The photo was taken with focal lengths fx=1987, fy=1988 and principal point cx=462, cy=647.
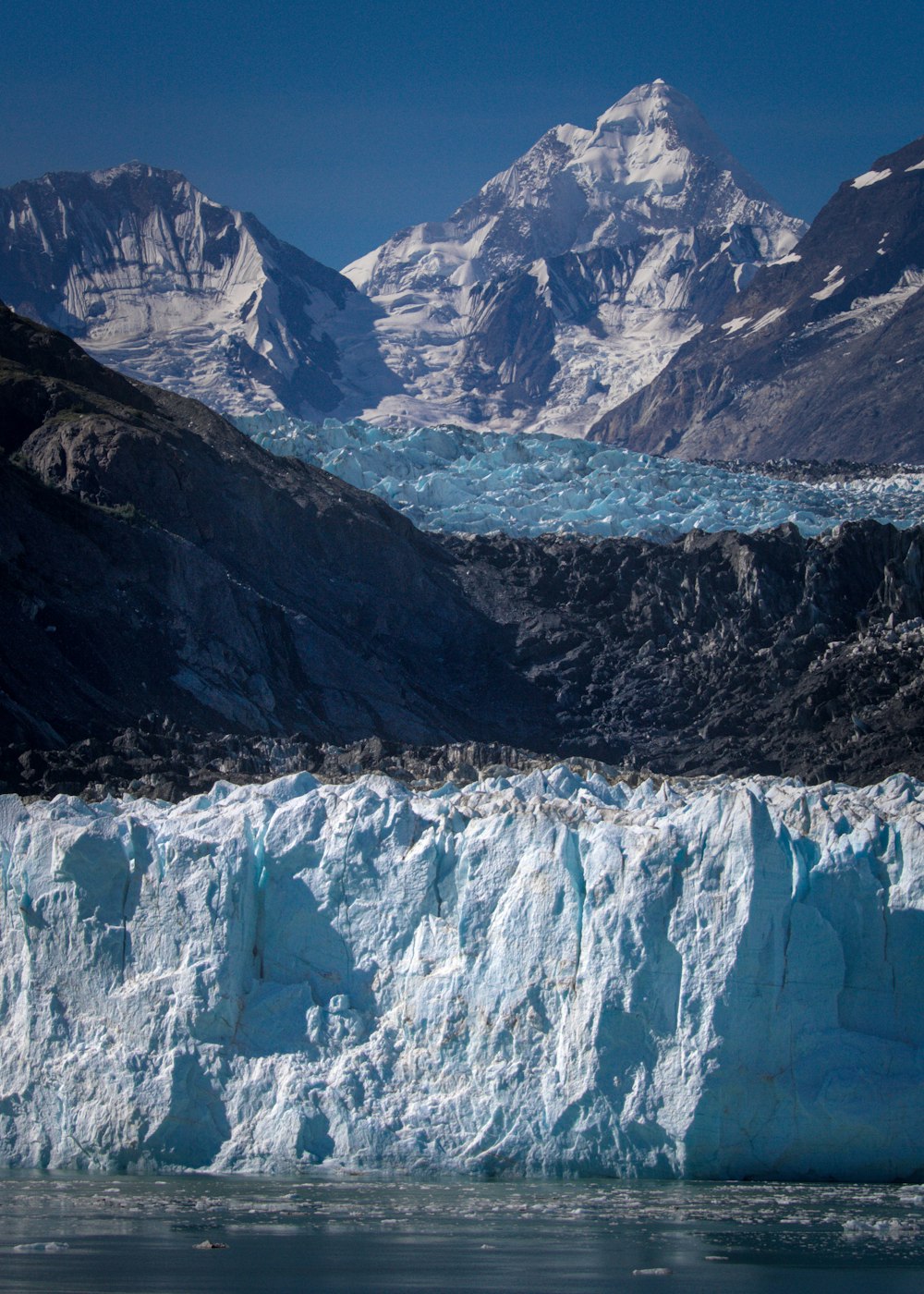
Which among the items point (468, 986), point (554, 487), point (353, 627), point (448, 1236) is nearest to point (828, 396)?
point (554, 487)

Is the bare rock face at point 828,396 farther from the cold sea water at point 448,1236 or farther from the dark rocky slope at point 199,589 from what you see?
the cold sea water at point 448,1236

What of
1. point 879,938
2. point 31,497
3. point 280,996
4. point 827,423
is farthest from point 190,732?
point 827,423

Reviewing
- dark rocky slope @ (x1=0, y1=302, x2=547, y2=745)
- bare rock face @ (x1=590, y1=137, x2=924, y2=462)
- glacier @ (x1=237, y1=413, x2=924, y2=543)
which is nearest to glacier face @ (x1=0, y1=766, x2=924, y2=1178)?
dark rocky slope @ (x1=0, y1=302, x2=547, y2=745)

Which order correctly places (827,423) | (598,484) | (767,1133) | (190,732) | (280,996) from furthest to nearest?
(827,423) → (598,484) → (190,732) → (280,996) → (767,1133)

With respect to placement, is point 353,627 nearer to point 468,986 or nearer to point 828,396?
point 468,986

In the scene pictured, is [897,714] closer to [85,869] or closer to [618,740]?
[618,740]

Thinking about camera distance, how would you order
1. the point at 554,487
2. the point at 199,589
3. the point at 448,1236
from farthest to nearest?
the point at 554,487 < the point at 199,589 < the point at 448,1236
